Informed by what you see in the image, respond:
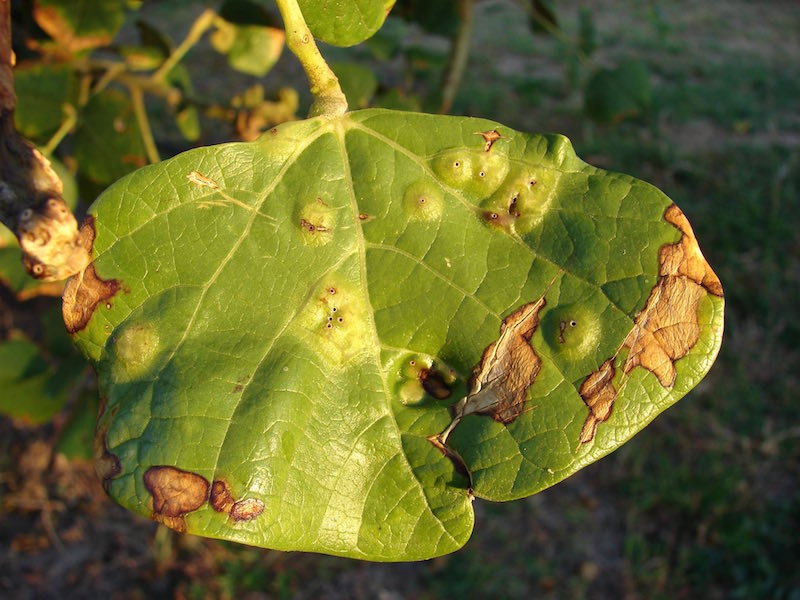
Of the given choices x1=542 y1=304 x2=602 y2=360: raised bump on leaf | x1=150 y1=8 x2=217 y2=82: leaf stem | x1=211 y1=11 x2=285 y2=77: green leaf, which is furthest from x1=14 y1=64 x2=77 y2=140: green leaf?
x1=542 y1=304 x2=602 y2=360: raised bump on leaf

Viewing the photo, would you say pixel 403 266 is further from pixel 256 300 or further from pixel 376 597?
pixel 376 597

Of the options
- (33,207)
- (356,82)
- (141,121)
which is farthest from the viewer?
(356,82)

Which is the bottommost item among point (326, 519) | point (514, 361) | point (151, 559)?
point (151, 559)

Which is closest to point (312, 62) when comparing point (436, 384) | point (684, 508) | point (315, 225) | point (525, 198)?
point (315, 225)

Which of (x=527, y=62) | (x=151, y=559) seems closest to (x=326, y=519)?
(x=151, y=559)

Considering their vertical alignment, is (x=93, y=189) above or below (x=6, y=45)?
below

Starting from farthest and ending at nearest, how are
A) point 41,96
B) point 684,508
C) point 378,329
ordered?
point 684,508
point 41,96
point 378,329

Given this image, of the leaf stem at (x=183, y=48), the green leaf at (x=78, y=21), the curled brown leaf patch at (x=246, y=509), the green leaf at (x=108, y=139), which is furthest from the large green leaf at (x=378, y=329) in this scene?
the leaf stem at (x=183, y=48)

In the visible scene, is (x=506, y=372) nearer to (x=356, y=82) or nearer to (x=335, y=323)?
(x=335, y=323)
